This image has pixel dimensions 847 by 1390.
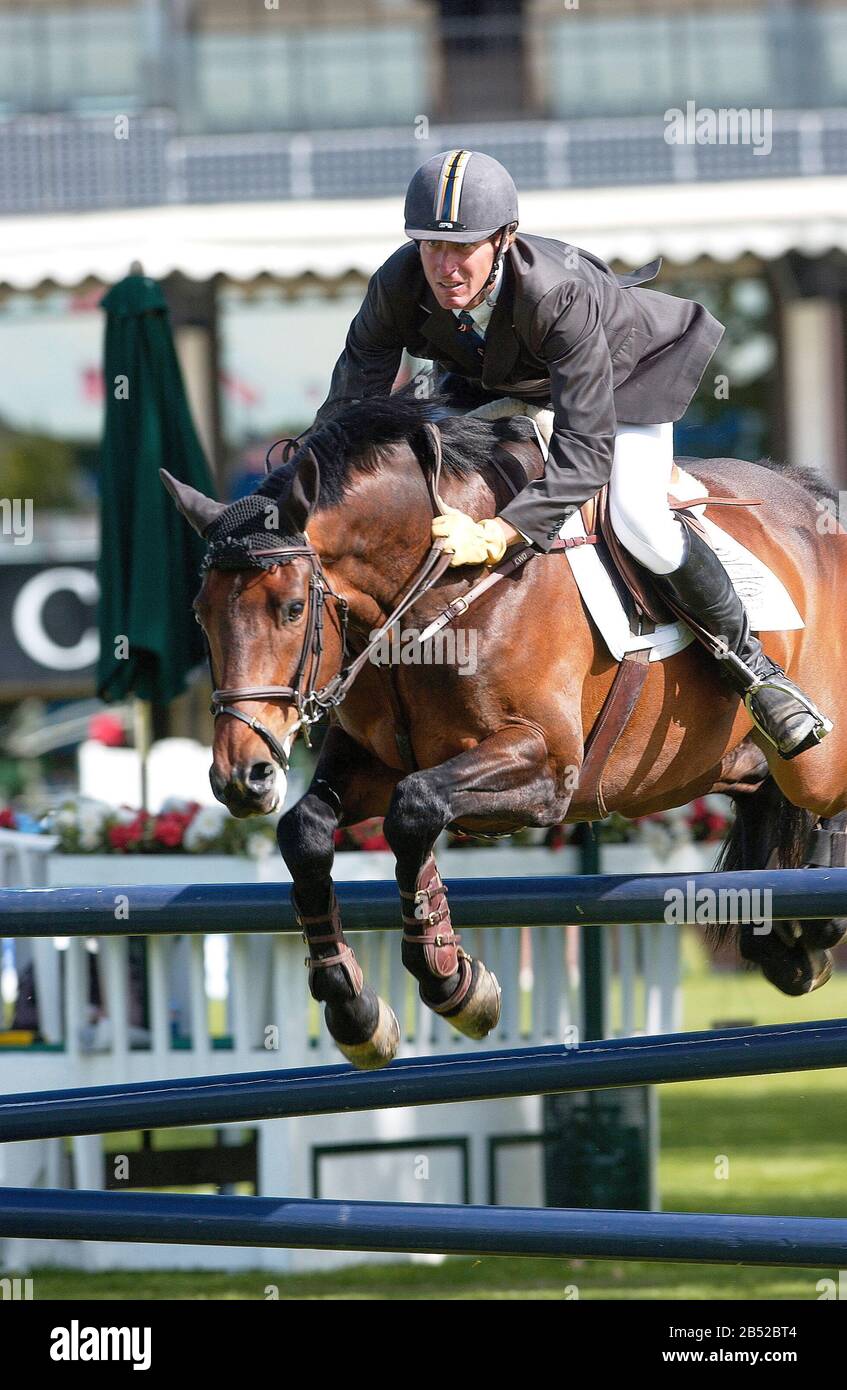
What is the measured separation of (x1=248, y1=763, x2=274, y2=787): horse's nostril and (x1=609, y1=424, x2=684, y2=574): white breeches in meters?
1.04

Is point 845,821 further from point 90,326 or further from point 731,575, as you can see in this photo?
point 90,326

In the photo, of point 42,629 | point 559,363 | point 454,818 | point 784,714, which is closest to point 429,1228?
point 454,818

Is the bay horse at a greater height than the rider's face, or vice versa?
the rider's face

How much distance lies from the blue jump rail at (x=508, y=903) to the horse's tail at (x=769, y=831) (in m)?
1.32

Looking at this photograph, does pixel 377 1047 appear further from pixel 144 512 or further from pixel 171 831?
pixel 144 512

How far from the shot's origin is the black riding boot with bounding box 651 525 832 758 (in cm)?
364

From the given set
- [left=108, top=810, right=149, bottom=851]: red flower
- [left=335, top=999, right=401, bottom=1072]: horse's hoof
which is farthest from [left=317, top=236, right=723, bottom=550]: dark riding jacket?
[left=108, top=810, right=149, bottom=851]: red flower

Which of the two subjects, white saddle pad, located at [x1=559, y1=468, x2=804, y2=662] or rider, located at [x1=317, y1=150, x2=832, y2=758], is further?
white saddle pad, located at [x1=559, y1=468, x2=804, y2=662]

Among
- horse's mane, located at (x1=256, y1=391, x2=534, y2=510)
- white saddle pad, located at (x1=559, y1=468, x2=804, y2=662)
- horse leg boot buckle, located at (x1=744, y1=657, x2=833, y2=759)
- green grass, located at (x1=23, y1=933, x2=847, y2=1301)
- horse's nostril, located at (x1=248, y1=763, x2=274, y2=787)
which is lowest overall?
green grass, located at (x1=23, y1=933, x2=847, y2=1301)

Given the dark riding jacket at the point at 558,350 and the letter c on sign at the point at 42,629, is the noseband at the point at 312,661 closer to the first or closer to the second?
the dark riding jacket at the point at 558,350

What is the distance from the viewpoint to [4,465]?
1379cm

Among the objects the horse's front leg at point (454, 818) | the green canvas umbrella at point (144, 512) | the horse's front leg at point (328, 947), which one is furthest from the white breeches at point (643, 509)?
the green canvas umbrella at point (144, 512)

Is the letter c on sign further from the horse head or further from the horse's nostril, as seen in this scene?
the horse's nostril

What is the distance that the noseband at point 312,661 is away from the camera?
9.98ft
